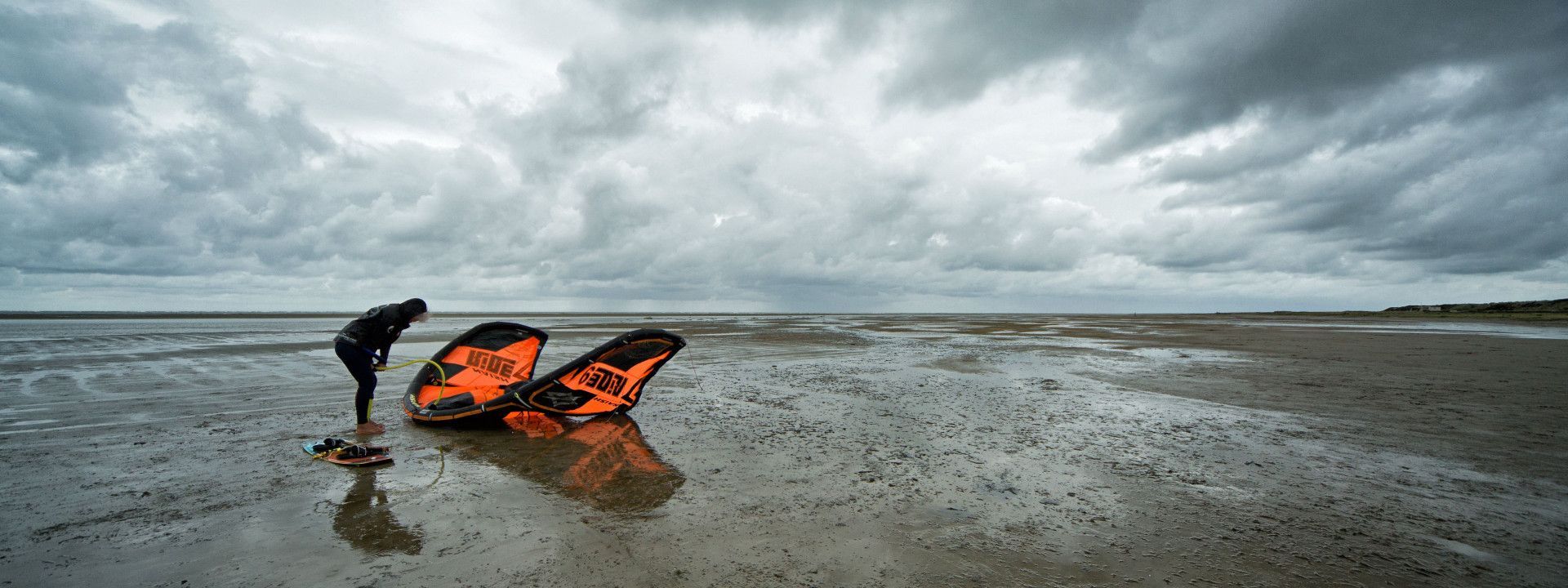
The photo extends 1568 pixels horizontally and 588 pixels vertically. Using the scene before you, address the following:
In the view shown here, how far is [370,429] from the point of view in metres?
7.34

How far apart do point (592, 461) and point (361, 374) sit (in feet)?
12.9

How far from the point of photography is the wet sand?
353cm

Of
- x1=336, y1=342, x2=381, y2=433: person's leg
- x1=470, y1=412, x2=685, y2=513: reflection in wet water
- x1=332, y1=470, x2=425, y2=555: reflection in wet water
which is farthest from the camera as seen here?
x1=336, y1=342, x2=381, y2=433: person's leg

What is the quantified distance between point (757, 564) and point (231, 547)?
3.49m

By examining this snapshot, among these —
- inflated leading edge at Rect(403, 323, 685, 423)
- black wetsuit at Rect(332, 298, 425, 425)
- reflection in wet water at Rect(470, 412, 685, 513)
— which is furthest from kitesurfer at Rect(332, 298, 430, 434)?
reflection in wet water at Rect(470, 412, 685, 513)

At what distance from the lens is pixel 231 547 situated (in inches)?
148

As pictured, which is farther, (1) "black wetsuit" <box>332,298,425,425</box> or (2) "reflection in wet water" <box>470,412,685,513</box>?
(1) "black wetsuit" <box>332,298,425,425</box>

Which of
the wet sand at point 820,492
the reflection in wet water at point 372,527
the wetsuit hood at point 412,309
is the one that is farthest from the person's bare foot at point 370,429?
the reflection in wet water at point 372,527

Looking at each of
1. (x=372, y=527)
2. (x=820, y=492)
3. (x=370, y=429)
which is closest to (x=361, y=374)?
(x=370, y=429)

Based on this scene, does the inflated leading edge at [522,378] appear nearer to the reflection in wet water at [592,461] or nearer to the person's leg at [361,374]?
the reflection in wet water at [592,461]

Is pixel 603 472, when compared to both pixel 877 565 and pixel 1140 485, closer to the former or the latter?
pixel 877 565

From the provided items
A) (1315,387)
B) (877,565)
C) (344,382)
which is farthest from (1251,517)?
(344,382)

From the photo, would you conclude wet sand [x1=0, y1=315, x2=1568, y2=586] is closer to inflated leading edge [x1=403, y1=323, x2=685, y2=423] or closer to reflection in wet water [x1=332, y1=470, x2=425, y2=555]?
reflection in wet water [x1=332, y1=470, x2=425, y2=555]

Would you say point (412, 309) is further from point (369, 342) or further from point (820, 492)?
point (820, 492)
